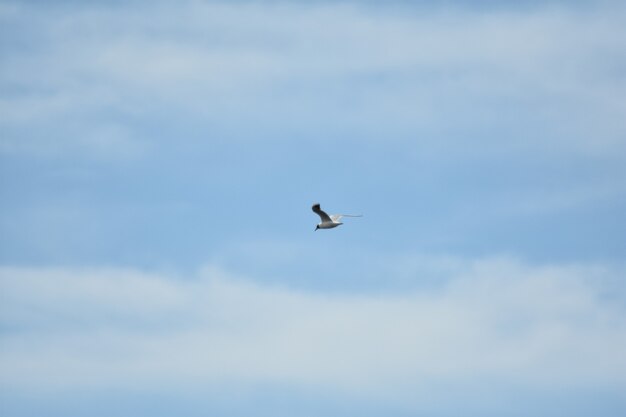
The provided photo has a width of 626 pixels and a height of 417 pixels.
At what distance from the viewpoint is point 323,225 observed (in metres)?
93.1
